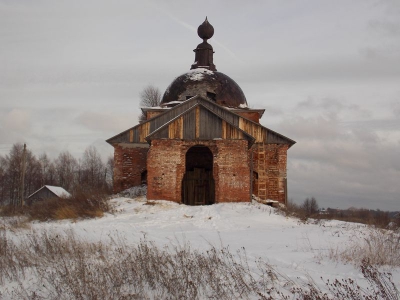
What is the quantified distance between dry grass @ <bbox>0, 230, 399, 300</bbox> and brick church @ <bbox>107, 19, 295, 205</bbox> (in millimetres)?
9557

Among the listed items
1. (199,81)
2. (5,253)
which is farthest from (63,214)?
(199,81)

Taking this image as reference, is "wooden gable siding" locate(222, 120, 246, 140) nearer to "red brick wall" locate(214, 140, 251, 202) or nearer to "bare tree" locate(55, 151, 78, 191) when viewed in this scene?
"red brick wall" locate(214, 140, 251, 202)

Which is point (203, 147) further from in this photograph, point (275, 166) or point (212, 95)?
point (275, 166)

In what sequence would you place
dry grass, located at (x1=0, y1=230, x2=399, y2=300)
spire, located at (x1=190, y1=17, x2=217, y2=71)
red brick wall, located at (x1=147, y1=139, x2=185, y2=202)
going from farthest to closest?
1. spire, located at (x1=190, y1=17, x2=217, y2=71)
2. red brick wall, located at (x1=147, y1=139, x2=185, y2=202)
3. dry grass, located at (x1=0, y1=230, x2=399, y2=300)

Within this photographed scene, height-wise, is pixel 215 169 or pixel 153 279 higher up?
pixel 215 169

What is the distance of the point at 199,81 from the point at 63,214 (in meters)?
13.3

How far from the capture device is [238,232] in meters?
10.8

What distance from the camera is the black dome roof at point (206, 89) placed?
2397 cm

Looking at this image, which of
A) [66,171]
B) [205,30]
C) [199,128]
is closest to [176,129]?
[199,128]

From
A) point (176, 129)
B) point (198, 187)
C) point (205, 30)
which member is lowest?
point (198, 187)

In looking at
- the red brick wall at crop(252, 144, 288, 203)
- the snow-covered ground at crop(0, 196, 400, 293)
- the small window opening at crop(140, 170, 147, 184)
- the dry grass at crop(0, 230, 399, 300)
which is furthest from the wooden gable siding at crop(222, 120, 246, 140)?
the dry grass at crop(0, 230, 399, 300)

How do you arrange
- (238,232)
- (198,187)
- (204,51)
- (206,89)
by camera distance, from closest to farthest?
(238,232) → (198,187) → (206,89) → (204,51)

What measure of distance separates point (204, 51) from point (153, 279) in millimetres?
23453

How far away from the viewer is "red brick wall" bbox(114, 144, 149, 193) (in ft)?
70.2
